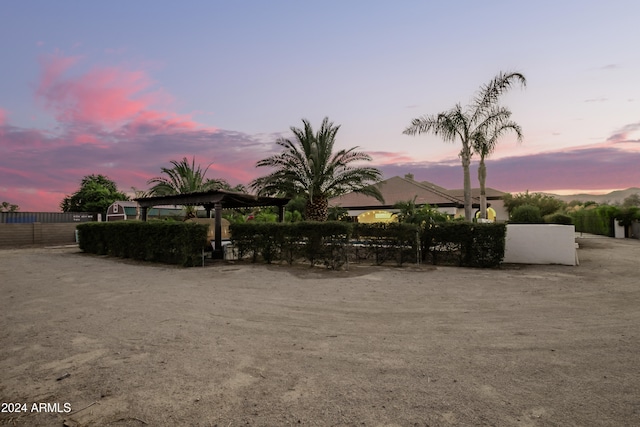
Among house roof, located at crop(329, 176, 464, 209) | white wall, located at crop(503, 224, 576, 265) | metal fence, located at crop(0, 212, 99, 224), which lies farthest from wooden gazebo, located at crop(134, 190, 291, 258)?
metal fence, located at crop(0, 212, 99, 224)

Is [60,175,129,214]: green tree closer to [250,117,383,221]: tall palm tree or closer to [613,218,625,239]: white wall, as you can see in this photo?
[250,117,383,221]: tall palm tree

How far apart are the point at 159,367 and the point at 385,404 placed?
248 centimetres

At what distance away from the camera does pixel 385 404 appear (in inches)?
125

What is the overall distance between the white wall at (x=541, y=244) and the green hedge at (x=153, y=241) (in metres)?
11.4

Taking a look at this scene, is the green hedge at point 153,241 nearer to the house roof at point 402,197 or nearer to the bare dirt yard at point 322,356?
the bare dirt yard at point 322,356

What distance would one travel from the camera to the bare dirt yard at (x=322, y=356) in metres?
3.08

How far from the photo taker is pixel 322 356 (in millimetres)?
4398

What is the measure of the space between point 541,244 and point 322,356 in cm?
1204

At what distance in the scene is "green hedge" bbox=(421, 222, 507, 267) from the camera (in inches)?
482

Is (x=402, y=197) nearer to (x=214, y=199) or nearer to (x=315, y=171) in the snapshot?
(x=315, y=171)

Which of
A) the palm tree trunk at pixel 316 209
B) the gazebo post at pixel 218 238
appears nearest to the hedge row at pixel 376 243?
the gazebo post at pixel 218 238

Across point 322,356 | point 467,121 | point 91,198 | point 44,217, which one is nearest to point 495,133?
point 467,121

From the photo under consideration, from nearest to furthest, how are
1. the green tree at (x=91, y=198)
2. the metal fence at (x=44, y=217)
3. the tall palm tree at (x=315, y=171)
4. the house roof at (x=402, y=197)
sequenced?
the tall palm tree at (x=315, y=171) < the house roof at (x=402, y=197) < the metal fence at (x=44, y=217) < the green tree at (x=91, y=198)

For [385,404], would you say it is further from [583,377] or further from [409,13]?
[409,13]
